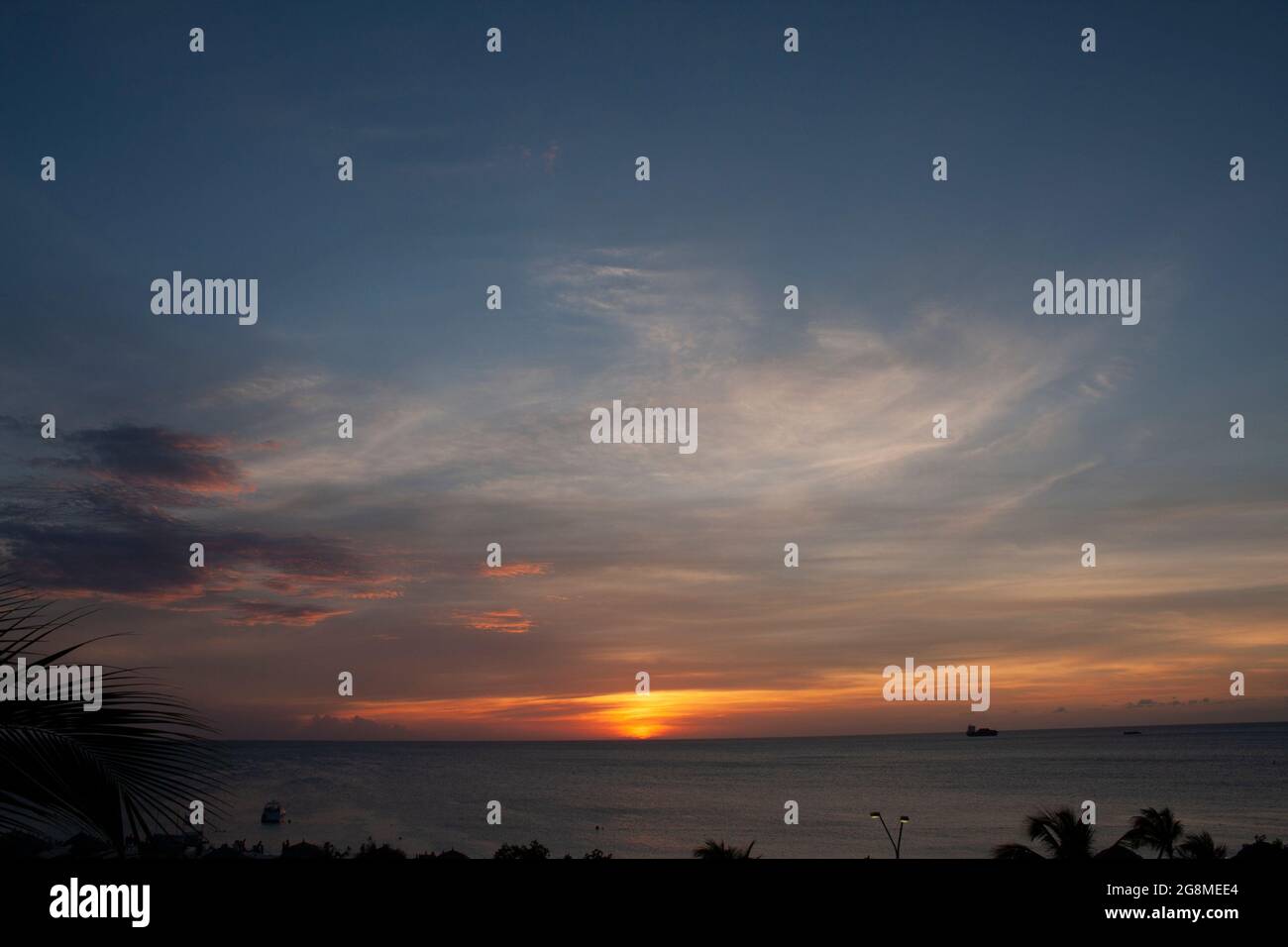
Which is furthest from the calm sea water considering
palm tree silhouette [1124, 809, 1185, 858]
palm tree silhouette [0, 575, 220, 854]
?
palm tree silhouette [0, 575, 220, 854]

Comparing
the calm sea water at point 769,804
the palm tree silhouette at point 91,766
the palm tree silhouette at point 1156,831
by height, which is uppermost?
the palm tree silhouette at point 91,766

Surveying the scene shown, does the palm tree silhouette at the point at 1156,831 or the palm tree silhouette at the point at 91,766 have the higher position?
the palm tree silhouette at the point at 91,766

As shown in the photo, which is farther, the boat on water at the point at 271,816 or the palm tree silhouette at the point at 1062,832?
the boat on water at the point at 271,816

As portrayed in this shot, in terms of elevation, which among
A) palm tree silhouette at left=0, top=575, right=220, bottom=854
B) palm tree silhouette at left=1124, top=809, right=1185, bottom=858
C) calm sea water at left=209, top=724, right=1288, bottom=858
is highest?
palm tree silhouette at left=0, top=575, right=220, bottom=854

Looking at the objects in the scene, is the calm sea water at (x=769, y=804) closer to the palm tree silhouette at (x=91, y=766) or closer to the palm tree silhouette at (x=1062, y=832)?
the palm tree silhouette at (x=1062, y=832)

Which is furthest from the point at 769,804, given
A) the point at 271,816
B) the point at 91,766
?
the point at 91,766

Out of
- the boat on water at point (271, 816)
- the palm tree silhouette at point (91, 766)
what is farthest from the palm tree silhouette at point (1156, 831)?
the boat on water at point (271, 816)

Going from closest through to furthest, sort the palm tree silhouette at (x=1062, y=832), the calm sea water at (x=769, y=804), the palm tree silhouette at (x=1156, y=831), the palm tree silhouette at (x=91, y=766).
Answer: the palm tree silhouette at (x=91, y=766)
the palm tree silhouette at (x=1062, y=832)
the palm tree silhouette at (x=1156, y=831)
the calm sea water at (x=769, y=804)

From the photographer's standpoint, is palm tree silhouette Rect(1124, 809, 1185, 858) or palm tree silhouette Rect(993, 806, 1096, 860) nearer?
palm tree silhouette Rect(993, 806, 1096, 860)

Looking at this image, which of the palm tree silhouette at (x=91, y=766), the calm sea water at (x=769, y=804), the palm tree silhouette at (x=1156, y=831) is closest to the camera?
the palm tree silhouette at (x=91, y=766)

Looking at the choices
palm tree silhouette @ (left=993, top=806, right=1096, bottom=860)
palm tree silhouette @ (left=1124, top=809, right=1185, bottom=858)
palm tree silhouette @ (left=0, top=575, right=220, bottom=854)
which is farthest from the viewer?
palm tree silhouette @ (left=1124, top=809, right=1185, bottom=858)

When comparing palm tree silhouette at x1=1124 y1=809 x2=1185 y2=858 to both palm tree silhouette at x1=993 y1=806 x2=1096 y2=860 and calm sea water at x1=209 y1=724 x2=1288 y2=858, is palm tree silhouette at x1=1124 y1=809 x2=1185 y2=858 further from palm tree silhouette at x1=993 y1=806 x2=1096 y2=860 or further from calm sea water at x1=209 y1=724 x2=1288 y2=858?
calm sea water at x1=209 y1=724 x2=1288 y2=858
